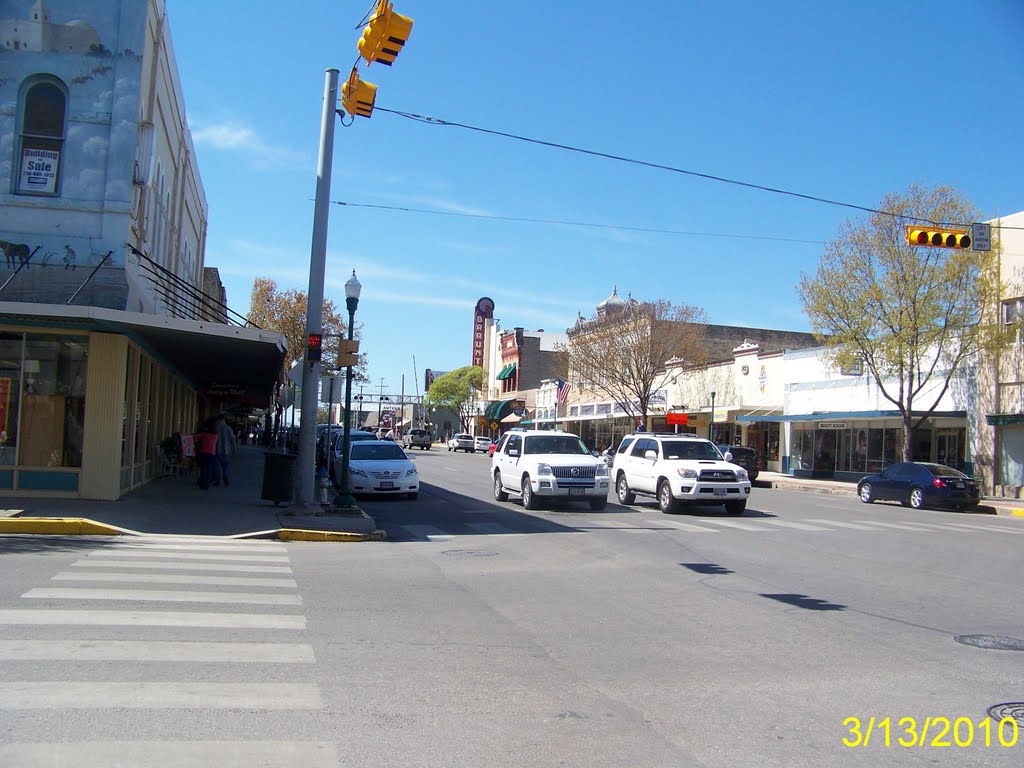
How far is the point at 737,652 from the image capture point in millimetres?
7387

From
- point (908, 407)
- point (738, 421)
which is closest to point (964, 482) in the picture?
point (908, 407)

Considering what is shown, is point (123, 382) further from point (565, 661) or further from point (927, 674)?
point (927, 674)

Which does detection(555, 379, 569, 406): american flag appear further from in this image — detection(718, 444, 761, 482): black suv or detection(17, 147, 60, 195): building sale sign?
detection(17, 147, 60, 195): building sale sign

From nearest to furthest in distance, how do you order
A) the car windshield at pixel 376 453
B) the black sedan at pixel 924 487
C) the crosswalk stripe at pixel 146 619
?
the crosswalk stripe at pixel 146 619 → the car windshield at pixel 376 453 → the black sedan at pixel 924 487

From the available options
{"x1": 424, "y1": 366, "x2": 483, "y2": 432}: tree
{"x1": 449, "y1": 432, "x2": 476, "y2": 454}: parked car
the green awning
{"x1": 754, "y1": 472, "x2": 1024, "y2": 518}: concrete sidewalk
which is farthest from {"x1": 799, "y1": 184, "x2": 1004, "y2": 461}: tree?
{"x1": 424, "y1": 366, "x2": 483, "y2": 432}: tree

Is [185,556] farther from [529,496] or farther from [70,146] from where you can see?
[529,496]

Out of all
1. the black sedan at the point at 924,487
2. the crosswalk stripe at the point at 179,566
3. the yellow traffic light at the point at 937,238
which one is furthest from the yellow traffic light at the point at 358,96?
the black sedan at the point at 924,487

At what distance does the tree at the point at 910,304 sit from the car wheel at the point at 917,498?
657cm

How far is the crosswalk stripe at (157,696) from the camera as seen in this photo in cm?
541

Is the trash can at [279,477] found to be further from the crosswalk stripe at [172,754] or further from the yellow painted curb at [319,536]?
the crosswalk stripe at [172,754]

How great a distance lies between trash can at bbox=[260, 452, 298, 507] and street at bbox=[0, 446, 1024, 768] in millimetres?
4626

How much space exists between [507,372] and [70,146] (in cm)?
7021

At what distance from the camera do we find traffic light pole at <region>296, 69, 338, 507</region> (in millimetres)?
16562
